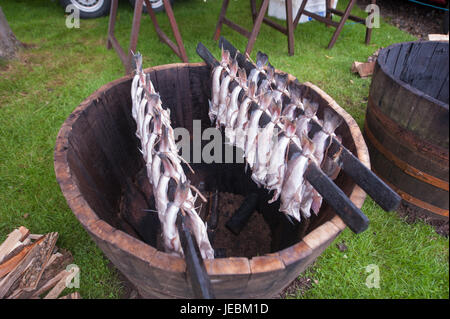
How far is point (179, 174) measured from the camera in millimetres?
1687

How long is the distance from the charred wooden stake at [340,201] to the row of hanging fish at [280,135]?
0.07m

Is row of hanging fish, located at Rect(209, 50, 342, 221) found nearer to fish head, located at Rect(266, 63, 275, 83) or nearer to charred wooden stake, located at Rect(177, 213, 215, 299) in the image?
fish head, located at Rect(266, 63, 275, 83)

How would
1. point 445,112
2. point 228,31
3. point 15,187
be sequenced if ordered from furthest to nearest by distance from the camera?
1. point 228,31
2. point 15,187
3. point 445,112

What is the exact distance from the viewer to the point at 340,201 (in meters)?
1.44

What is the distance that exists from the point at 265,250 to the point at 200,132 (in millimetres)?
1462

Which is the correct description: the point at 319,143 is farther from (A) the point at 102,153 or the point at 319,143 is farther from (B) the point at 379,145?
(A) the point at 102,153

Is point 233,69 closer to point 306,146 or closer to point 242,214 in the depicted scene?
point 306,146

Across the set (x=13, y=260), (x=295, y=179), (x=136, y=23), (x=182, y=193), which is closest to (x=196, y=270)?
(x=182, y=193)

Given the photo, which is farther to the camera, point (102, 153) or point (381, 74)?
point (381, 74)

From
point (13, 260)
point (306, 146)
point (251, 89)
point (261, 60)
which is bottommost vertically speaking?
point (13, 260)

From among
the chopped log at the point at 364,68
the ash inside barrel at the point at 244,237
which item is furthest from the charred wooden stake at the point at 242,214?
the chopped log at the point at 364,68

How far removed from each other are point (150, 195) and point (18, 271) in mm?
1219

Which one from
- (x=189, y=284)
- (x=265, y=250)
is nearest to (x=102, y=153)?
(x=189, y=284)

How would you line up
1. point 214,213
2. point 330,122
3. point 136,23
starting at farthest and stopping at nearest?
point 136,23
point 214,213
point 330,122
